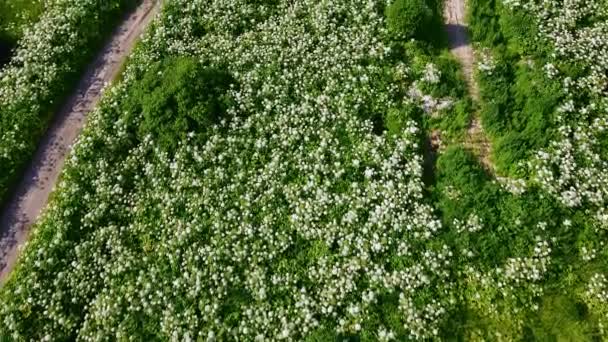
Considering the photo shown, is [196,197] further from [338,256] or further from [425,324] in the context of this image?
[425,324]

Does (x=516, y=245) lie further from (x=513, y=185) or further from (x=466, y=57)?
(x=466, y=57)

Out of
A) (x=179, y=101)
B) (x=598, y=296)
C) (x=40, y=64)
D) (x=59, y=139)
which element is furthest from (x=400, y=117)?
(x=40, y=64)

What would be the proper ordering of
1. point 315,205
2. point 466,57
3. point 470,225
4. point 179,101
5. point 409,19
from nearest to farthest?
point 470,225 < point 315,205 < point 179,101 < point 409,19 < point 466,57

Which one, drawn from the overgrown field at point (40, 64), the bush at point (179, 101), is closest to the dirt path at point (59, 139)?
the overgrown field at point (40, 64)

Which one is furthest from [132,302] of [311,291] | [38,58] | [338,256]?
[38,58]

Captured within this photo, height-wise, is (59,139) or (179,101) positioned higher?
(179,101)

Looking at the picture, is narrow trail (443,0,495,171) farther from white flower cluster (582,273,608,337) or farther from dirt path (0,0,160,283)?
dirt path (0,0,160,283)
